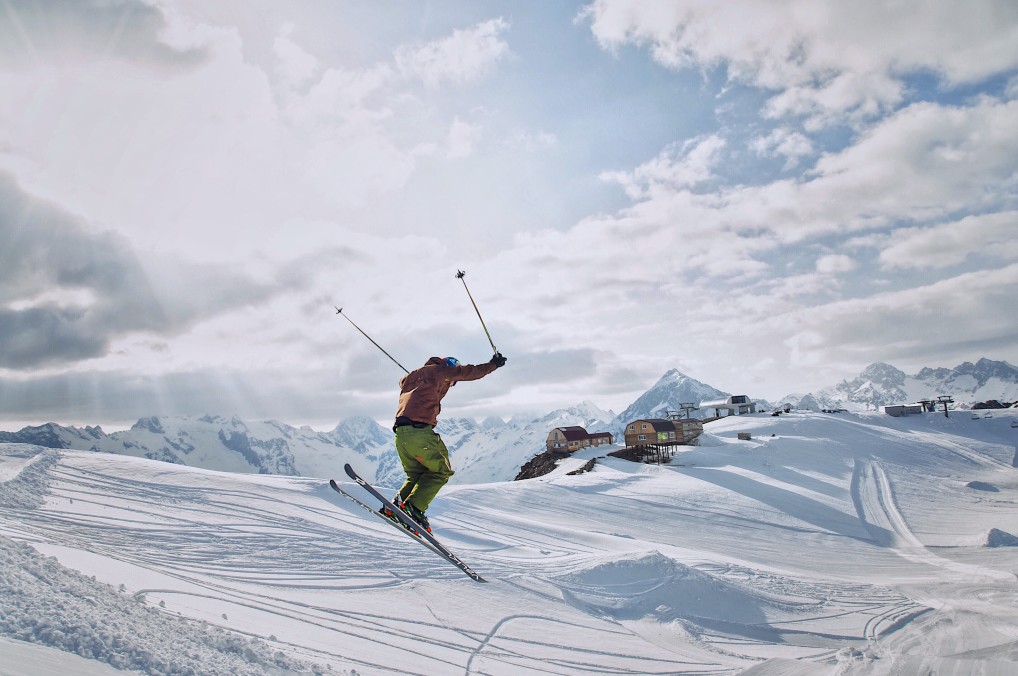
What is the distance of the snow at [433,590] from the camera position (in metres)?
6.25

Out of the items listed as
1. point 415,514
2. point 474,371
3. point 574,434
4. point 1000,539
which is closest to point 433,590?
point 415,514

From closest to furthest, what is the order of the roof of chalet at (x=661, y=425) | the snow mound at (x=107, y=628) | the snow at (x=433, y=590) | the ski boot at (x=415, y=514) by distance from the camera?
1. the snow mound at (x=107, y=628)
2. the snow at (x=433, y=590)
3. the ski boot at (x=415, y=514)
4. the roof of chalet at (x=661, y=425)

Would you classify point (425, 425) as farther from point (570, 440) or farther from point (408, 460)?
point (570, 440)

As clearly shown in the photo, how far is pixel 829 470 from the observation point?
140 feet

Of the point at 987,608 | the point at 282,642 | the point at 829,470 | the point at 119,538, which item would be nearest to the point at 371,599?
the point at 282,642

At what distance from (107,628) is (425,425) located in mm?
4165

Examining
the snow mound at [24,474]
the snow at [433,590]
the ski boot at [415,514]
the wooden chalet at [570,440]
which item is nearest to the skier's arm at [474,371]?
the ski boot at [415,514]

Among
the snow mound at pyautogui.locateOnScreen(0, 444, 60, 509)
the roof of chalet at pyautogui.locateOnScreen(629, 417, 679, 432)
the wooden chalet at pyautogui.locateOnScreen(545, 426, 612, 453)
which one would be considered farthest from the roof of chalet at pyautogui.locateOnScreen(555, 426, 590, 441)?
the snow mound at pyautogui.locateOnScreen(0, 444, 60, 509)

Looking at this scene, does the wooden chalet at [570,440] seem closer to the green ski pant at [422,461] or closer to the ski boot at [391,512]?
the ski boot at [391,512]

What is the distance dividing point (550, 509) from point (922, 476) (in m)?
34.3

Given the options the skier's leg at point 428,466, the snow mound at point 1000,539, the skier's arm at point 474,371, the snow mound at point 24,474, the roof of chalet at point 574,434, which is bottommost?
the snow mound at point 1000,539

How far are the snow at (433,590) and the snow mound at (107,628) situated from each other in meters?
0.03

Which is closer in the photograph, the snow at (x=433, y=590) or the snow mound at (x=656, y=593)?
the snow at (x=433, y=590)

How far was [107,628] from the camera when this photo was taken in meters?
5.38
